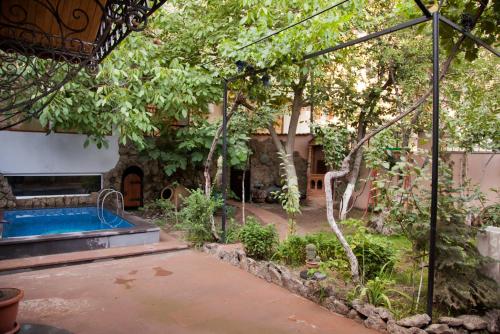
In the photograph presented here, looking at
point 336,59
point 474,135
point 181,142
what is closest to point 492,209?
point 474,135

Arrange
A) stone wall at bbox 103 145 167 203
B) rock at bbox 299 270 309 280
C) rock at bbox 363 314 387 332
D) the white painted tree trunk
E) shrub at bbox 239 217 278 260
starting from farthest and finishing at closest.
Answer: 1. stone wall at bbox 103 145 167 203
2. shrub at bbox 239 217 278 260
3. rock at bbox 299 270 309 280
4. the white painted tree trunk
5. rock at bbox 363 314 387 332

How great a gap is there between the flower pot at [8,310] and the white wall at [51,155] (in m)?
6.22

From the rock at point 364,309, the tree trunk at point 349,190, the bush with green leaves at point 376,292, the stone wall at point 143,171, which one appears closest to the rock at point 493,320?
the bush with green leaves at point 376,292

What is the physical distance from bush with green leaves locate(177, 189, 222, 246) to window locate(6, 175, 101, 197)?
408cm

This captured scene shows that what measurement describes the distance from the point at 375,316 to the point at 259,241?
2.25 m

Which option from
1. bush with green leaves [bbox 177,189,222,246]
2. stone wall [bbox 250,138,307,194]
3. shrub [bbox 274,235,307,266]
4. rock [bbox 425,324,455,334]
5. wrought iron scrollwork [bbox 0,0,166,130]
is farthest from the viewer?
stone wall [bbox 250,138,307,194]

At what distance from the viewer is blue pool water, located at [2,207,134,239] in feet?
24.7

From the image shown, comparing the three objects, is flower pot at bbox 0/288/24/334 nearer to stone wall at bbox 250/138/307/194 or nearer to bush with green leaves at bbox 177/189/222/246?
bush with green leaves at bbox 177/189/222/246

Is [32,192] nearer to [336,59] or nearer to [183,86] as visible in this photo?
[183,86]

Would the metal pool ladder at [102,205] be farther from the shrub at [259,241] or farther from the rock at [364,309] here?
the rock at [364,309]

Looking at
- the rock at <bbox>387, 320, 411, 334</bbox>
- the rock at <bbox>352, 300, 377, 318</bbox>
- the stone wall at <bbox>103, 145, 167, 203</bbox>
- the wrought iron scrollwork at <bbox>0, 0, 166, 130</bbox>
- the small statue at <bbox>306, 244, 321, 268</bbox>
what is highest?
the wrought iron scrollwork at <bbox>0, 0, 166, 130</bbox>

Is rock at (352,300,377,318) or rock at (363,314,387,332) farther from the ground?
rock at (352,300,377,318)

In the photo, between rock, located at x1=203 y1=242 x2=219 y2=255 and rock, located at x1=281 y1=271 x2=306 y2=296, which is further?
rock, located at x1=203 y1=242 x2=219 y2=255

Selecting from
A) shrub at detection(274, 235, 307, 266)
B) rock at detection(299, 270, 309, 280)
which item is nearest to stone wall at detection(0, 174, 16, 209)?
shrub at detection(274, 235, 307, 266)
